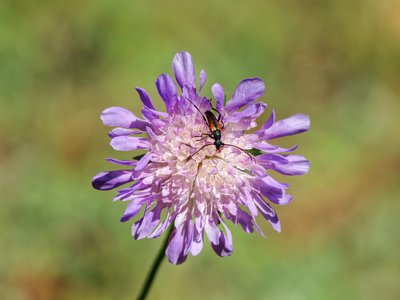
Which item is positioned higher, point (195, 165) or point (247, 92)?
point (247, 92)

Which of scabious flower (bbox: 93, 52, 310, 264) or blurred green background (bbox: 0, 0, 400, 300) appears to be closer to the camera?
scabious flower (bbox: 93, 52, 310, 264)

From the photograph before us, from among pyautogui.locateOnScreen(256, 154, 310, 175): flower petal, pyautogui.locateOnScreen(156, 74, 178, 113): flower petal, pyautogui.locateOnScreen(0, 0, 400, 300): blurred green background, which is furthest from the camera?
pyautogui.locateOnScreen(0, 0, 400, 300): blurred green background

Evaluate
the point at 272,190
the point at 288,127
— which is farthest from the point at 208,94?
the point at 272,190

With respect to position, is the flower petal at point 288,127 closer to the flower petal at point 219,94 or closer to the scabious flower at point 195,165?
the scabious flower at point 195,165

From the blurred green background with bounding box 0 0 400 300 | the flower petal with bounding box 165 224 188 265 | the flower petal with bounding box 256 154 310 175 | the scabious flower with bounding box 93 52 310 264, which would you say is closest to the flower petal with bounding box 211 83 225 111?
the scabious flower with bounding box 93 52 310 264

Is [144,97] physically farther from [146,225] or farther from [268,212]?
[268,212]

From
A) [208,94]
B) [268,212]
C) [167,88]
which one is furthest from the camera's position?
[208,94]

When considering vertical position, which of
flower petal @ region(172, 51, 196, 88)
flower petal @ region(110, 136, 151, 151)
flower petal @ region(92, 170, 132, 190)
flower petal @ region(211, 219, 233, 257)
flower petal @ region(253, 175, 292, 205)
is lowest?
flower petal @ region(211, 219, 233, 257)

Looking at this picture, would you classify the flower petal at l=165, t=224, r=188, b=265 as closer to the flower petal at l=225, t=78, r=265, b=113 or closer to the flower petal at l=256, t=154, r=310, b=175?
the flower petal at l=256, t=154, r=310, b=175
